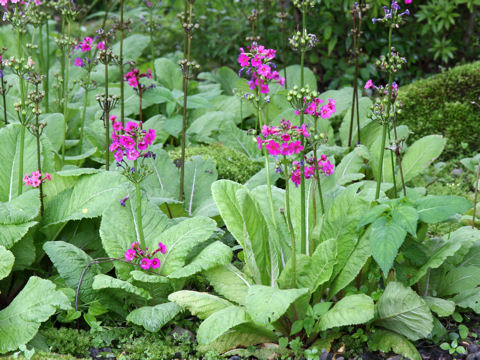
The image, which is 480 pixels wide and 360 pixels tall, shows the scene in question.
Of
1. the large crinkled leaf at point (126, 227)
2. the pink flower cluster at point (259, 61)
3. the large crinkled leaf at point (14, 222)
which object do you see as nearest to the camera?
the pink flower cluster at point (259, 61)

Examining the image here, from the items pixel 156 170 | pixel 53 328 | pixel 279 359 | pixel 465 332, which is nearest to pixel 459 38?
pixel 156 170

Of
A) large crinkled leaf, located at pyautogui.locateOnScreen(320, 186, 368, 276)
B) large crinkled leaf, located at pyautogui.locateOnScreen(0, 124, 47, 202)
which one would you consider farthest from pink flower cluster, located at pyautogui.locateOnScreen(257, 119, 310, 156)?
large crinkled leaf, located at pyautogui.locateOnScreen(0, 124, 47, 202)

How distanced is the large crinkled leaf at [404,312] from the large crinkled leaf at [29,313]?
1590 millimetres

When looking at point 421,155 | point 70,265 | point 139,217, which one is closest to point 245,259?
point 139,217

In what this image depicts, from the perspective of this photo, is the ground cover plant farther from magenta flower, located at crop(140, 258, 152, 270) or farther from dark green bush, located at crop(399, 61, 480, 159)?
dark green bush, located at crop(399, 61, 480, 159)

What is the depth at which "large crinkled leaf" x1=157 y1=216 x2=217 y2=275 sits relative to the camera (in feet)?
10.6

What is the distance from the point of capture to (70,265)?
3230mm

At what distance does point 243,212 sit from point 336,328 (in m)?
0.76

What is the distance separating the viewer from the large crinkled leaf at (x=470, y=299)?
3018 millimetres

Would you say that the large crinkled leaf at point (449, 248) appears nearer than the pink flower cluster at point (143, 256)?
Yes

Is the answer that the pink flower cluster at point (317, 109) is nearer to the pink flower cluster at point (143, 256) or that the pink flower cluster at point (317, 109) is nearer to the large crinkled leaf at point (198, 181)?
the pink flower cluster at point (143, 256)

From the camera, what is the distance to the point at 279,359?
2.96 m

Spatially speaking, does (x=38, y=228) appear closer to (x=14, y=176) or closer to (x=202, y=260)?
(x=14, y=176)

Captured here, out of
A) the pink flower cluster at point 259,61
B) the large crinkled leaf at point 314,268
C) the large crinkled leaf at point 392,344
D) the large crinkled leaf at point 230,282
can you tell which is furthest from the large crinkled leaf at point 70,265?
the large crinkled leaf at point 392,344
